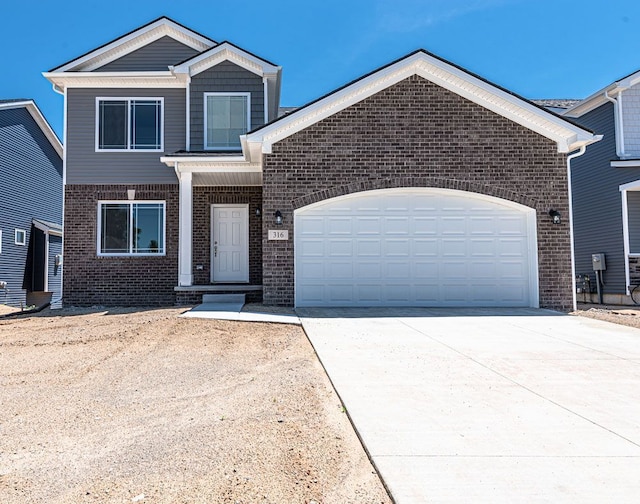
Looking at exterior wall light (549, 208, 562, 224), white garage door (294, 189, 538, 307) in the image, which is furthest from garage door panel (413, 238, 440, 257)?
exterior wall light (549, 208, 562, 224)

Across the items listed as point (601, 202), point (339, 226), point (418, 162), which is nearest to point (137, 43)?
point (339, 226)

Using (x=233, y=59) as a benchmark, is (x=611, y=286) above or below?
below

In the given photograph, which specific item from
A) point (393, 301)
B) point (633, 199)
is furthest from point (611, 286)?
point (393, 301)

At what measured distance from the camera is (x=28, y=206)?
18.5 m

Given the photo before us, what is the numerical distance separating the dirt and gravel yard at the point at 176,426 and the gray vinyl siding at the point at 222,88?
8081 mm

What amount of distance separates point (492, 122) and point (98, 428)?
10164 millimetres

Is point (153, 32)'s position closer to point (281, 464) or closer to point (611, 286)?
point (281, 464)

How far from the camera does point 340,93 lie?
1098 centimetres

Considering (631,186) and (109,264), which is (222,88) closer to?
(109,264)

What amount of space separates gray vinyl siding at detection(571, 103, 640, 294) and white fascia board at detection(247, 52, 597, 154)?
5.73 m

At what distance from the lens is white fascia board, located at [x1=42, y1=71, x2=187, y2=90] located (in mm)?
13977

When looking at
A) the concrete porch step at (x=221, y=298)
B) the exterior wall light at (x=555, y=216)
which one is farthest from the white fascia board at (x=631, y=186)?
the concrete porch step at (x=221, y=298)

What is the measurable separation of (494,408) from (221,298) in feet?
29.4

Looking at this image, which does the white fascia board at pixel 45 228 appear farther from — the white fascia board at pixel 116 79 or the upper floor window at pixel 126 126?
the upper floor window at pixel 126 126
